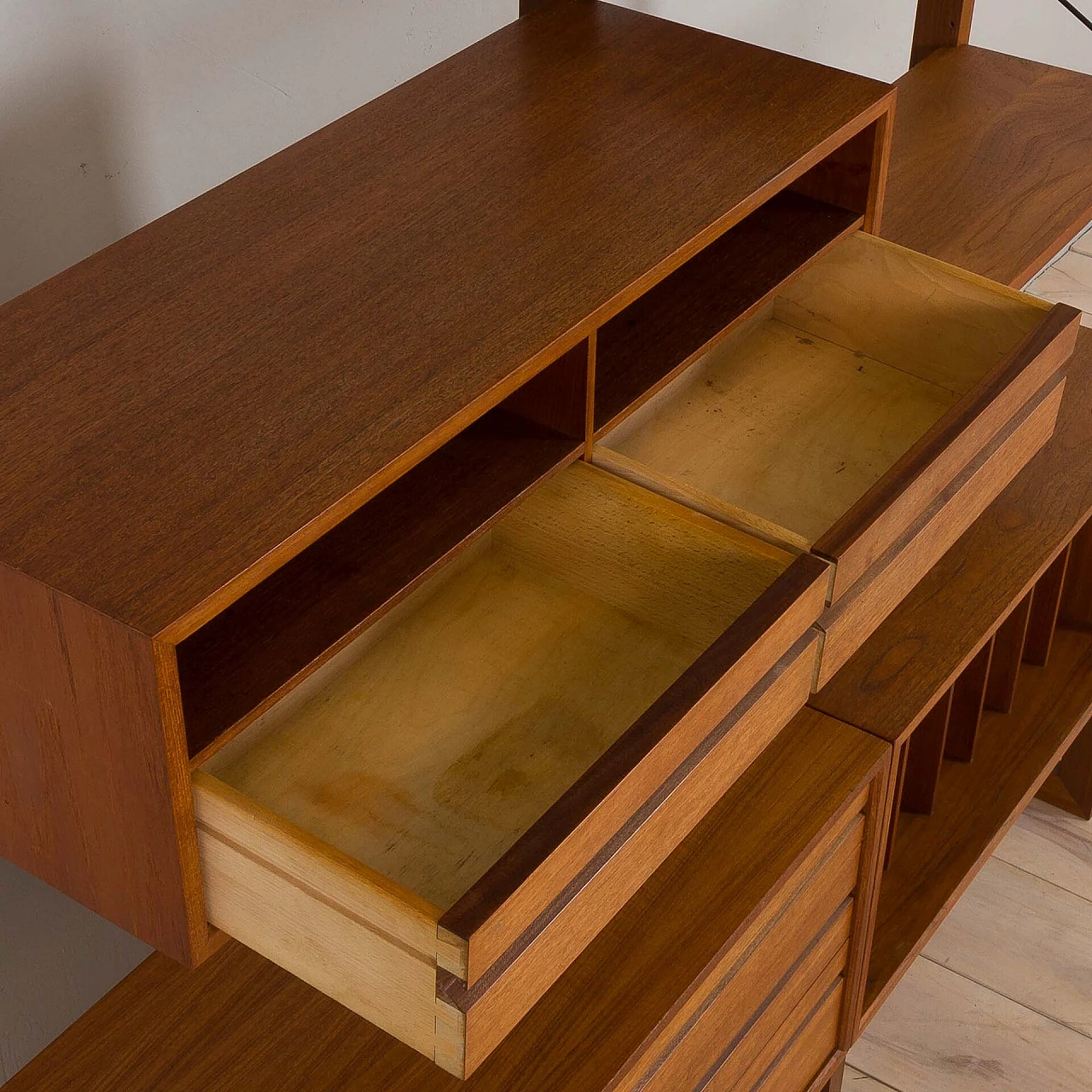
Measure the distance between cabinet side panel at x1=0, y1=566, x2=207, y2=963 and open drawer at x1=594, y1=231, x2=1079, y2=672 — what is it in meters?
0.51

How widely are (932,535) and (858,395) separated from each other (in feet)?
0.81

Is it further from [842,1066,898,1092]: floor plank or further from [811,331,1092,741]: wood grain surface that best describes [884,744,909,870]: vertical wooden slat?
[842,1066,898,1092]: floor plank

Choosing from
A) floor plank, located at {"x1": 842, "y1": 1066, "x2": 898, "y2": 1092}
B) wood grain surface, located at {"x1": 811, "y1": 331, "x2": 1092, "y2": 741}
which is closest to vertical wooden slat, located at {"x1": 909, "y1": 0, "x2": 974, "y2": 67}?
wood grain surface, located at {"x1": 811, "y1": 331, "x2": 1092, "y2": 741}

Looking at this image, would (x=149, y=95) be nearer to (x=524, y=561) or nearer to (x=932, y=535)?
(x=524, y=561)

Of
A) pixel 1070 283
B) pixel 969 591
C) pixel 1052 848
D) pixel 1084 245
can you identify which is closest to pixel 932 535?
pixel 969 591

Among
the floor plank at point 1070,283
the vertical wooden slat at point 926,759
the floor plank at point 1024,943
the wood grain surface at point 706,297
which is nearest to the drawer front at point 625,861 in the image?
the wood grain surface at point 706,297

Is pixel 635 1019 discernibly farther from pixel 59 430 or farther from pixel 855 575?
pixel 59 430

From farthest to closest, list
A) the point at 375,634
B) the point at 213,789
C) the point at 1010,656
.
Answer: the point at 1010,656 → the point at 375,634 → the point at 213,789

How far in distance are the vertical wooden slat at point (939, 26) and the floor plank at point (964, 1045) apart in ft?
3.77

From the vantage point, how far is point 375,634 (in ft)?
3.88

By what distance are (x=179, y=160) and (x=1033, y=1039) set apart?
1277mm

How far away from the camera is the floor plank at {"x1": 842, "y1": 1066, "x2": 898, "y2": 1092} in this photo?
166 cm

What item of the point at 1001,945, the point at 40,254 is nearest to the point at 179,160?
the point at 40,254

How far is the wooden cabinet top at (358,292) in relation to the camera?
2.71ft
